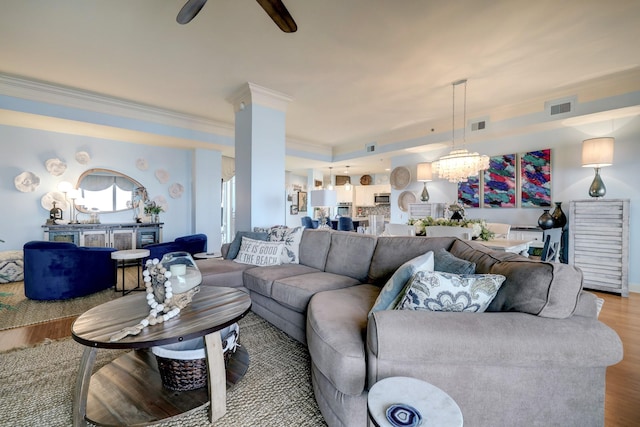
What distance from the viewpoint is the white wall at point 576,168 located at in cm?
377

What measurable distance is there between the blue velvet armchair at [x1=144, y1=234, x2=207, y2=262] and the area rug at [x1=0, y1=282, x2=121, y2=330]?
0.68 m

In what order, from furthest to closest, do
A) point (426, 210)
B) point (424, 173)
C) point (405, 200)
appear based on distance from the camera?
point (405, 200)
point (426, 210)
point (424, 173)

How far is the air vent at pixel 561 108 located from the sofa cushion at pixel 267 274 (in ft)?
13.5

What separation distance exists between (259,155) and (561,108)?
4297mm

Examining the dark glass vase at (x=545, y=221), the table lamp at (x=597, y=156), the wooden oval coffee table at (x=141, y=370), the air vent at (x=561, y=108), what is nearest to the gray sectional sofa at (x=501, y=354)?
the wooden oval coffee table at (x=141, y=370)

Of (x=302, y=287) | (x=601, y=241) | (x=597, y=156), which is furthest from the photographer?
(x=601, y=241)

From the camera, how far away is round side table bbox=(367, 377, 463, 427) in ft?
2.57

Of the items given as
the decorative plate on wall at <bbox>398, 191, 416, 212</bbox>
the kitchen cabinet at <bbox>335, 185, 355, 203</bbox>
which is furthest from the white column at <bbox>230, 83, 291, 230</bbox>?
the kitchen cabinet at <bbox>335, 185, 355, 203</bbox>

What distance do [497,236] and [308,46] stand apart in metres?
3.38

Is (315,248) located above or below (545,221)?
below

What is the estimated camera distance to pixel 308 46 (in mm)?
2822

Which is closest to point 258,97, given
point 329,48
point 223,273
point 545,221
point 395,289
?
point 329,48

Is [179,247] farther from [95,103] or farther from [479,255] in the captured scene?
[479,255]

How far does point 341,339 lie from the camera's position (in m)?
1.35
